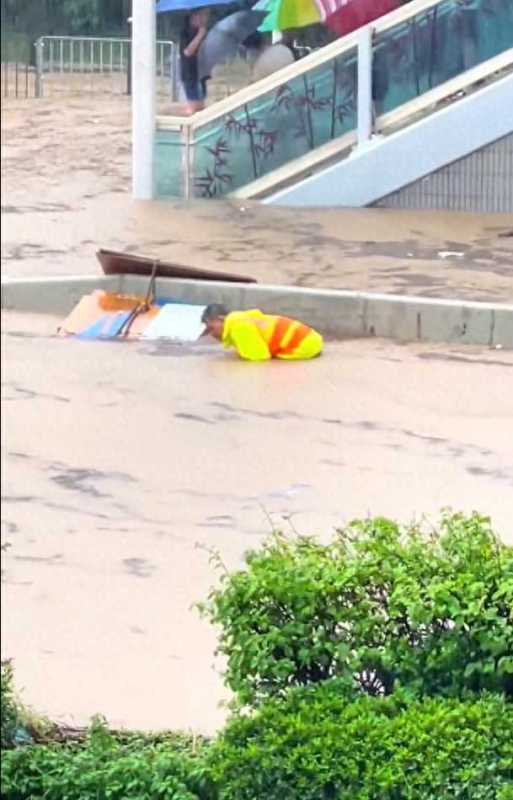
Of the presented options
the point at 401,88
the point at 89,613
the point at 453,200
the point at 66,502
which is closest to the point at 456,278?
the point at 453,200

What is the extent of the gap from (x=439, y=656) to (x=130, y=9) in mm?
1394

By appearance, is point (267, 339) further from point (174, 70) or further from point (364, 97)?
point (364, 97)

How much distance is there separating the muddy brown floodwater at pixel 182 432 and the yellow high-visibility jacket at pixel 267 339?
9cm

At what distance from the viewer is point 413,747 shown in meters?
2.61

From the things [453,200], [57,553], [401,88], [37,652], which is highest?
[401,88]

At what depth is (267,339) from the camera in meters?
7.17

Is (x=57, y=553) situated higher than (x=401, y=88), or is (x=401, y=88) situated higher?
(x=401, y=88)

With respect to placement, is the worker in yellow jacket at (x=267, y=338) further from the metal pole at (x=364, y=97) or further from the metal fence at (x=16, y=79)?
the metal fence at (x=16, y=79)

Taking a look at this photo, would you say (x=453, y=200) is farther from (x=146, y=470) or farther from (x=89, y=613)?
(x=89, y=613)

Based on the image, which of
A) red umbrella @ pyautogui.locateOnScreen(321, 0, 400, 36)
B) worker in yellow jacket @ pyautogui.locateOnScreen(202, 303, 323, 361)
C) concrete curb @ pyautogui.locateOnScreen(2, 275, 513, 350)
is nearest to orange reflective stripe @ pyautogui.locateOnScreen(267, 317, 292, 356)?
worker in yellow jacket @ pyautogui.locateOnScreen(202, 303, 323, 361)

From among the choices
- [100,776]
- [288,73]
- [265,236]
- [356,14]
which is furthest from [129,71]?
[288,73]

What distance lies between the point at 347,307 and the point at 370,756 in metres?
5.39

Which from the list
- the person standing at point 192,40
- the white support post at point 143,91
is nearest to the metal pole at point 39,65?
the white support post at point 143,91

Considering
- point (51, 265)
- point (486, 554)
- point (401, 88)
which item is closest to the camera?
point (486, 554)
